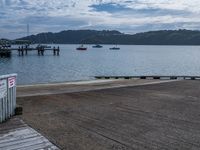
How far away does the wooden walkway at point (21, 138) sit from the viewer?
7.86m

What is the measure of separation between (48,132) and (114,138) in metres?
1.56

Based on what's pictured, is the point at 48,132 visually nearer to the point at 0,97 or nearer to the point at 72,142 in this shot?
the point at 72,142

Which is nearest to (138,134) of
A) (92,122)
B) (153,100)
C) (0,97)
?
(92,122)

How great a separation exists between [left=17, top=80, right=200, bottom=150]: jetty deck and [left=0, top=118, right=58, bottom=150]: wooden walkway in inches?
9.7

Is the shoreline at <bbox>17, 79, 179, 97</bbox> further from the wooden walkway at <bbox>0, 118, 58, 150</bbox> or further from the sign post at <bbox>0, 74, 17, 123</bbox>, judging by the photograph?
the wooden walkway at <bbox>0, 118, 58, 150</bbox>

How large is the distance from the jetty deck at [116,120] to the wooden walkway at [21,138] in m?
0.25

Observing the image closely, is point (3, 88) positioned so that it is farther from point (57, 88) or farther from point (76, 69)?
point (76, 69)

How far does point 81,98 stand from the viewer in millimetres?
15570

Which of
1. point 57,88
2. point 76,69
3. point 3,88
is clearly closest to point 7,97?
point 3,88

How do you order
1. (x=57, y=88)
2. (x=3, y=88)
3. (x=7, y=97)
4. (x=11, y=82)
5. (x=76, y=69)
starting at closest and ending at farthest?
1. (x=3, y=88)
2. (x=7, y=97)
3. (x=11, y=82)
4. (x=57, y=88)
5. (x=76, y=69)

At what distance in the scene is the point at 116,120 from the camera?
1085 centimetres

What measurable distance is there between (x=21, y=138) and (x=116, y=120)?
3.22 metres

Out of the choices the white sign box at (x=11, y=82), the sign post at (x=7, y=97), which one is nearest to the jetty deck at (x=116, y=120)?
the sign post at (x=7, y=97)

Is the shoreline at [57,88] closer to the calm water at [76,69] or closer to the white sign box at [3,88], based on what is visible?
the white sign box at [3,88]
